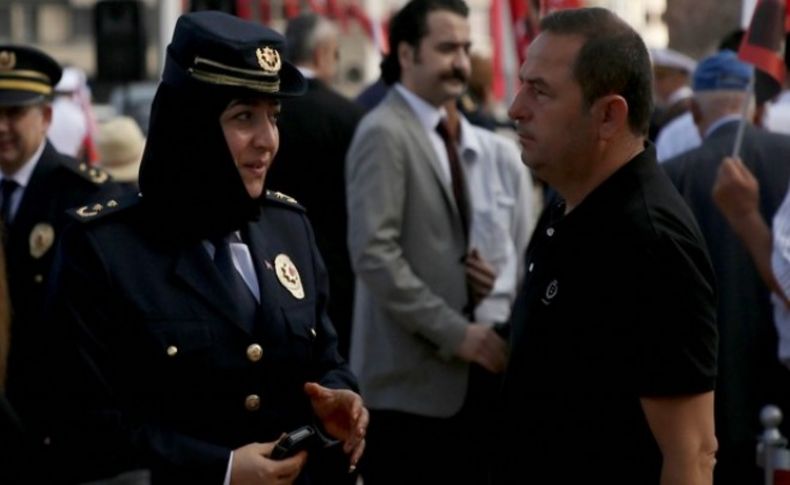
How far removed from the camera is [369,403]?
7355 mm

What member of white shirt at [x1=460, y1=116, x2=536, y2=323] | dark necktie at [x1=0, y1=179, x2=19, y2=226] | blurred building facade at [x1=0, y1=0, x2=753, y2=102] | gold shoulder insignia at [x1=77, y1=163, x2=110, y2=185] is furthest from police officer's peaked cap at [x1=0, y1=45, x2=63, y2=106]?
blurred building facade at [x1=0, y1=0, x2=753, y2=102]

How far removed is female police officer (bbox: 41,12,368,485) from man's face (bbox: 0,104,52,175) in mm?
2547

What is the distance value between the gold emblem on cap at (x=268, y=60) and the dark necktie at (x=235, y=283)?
41cm

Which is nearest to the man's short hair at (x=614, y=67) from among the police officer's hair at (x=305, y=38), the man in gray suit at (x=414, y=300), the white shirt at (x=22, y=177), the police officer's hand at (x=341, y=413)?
the police officer's hand at (x=341, y=413)

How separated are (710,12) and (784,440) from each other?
7.48 metres

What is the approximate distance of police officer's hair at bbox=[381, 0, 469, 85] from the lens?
7.67 meters

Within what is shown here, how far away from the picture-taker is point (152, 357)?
4.51 m

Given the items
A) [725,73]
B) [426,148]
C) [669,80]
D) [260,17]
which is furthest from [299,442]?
[260,17]

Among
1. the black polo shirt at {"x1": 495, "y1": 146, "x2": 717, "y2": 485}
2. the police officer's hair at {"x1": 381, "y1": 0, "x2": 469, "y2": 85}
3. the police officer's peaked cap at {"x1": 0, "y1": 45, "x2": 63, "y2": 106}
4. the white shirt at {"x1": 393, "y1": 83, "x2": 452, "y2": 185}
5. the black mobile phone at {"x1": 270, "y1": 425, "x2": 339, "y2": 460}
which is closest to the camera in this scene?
the black polo shirt at {"x1": 495, "y1": 146, "x2": 717, "y2": 485}

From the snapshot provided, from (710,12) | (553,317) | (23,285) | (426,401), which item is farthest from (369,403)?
(710,12)

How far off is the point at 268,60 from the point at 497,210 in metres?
3.02

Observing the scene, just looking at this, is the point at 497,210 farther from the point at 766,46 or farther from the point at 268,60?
the point at 268,60

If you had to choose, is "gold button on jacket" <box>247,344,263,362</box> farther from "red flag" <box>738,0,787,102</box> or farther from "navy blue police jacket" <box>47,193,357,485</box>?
"red flag" <box>738,0,787,102</box>

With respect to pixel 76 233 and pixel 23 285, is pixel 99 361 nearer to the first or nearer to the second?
pixel 76 233
